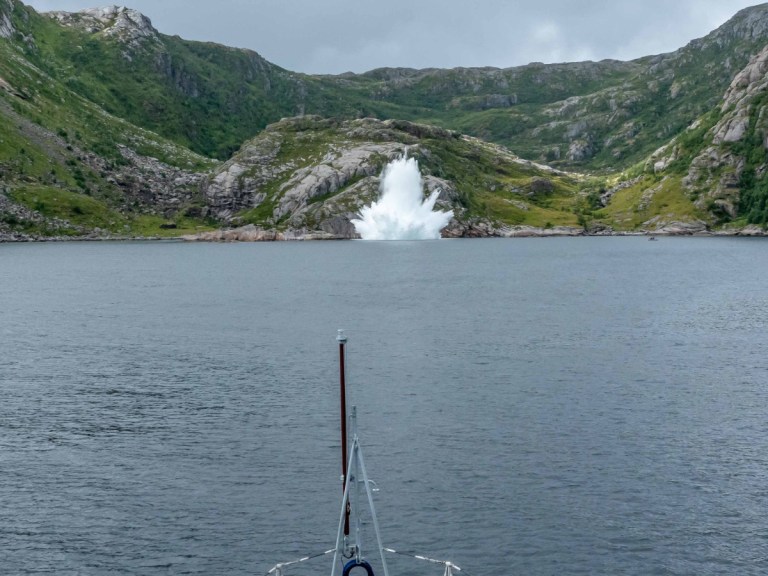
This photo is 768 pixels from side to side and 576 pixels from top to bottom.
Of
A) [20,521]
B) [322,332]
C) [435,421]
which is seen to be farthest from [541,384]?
[20,521]

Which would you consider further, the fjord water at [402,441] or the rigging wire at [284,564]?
the fjord water at [402,441]

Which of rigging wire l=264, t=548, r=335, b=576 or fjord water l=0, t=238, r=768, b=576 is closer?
rigging wire l=264, t=548, r=335, b=576

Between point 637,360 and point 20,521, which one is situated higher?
point 637,360

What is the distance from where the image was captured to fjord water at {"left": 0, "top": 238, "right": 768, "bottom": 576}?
44562 mm

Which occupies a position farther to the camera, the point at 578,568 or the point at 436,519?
the point at 436,519

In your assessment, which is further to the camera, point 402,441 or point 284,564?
point 402,441

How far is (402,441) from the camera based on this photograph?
62.2 metres

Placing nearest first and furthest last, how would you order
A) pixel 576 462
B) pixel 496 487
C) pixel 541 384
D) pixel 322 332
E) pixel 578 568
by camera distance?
1. pixel 578 568
2. pixel 496 487
3. pixel 576 462
4. pixel 541 384
5. pixel 322 332

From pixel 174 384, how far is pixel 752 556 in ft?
196

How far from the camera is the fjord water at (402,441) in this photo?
4456 centimetres

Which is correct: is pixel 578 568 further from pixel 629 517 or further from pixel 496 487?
pixel 496 487

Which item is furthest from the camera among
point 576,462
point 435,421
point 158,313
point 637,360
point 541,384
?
point 158,313

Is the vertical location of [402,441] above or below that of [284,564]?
above

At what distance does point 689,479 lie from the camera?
174ft
